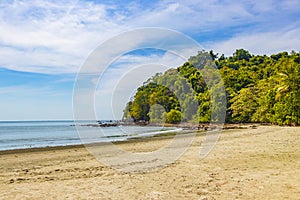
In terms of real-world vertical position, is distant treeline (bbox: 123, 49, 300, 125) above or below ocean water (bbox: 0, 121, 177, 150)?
above

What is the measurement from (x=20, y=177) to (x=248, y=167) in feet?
21.1

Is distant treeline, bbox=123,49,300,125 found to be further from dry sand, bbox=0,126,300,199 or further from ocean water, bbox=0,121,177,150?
dry sand, bbox=0,126,300,199

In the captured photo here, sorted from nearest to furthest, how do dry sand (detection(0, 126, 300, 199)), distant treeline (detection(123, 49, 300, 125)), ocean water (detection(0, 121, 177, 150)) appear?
dry sand (detection(0, 126, 300, 199)) < ocean water (detection(0, 121, 177, 150)) < distant treeline (detection(123, 49, 300, 125))

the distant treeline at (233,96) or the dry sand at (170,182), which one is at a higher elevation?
the distant treeline at (233,96)

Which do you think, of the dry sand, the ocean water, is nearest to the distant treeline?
the ocean water

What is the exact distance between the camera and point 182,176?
8.27 m

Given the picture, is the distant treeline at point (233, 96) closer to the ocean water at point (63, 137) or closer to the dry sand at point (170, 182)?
the ocean water at point (63, 137)

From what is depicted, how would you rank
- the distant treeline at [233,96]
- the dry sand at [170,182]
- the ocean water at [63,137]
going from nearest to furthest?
the dry sand at [170,182] → the ocean water at [63,137] → the distant treeline at [233,96]

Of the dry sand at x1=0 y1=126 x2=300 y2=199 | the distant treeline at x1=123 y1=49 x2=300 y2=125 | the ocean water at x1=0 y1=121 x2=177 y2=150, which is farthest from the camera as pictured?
the distant treeline at x1=123 y1=49 x2=300 y2=125

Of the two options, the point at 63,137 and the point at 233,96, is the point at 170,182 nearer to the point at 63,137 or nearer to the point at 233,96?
the point at 63,137

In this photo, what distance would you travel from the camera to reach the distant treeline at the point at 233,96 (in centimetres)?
3750

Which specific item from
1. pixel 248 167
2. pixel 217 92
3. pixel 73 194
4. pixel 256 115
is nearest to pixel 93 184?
pixel 73 194

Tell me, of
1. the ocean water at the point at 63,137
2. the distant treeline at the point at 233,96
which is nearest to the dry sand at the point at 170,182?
the ocean water at the point at 63,137

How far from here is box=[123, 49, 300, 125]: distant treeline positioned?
3750 cm
